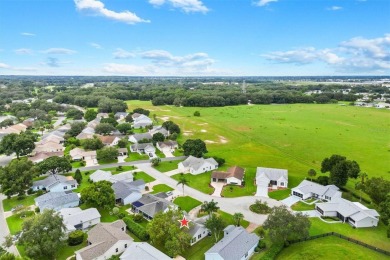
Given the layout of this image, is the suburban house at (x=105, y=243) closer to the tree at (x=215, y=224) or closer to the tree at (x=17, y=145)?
the tree at (x=215, y=224)

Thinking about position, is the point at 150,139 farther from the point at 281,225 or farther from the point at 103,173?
the point at 281,225

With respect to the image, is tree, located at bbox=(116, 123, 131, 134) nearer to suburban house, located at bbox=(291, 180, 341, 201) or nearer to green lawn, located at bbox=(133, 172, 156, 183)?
green lawn, located at bbox=(133, 172, 156, 183)

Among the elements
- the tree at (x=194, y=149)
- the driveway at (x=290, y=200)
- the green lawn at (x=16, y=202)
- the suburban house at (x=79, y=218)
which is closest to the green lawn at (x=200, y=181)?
the tree at (x=194, y=149)

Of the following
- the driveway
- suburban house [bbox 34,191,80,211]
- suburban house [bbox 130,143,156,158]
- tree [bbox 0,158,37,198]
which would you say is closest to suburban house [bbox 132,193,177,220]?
suburban house [bbox 34,191,80,211]

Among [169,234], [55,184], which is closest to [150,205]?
[169,234]

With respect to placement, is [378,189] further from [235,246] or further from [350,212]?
[235,246]
